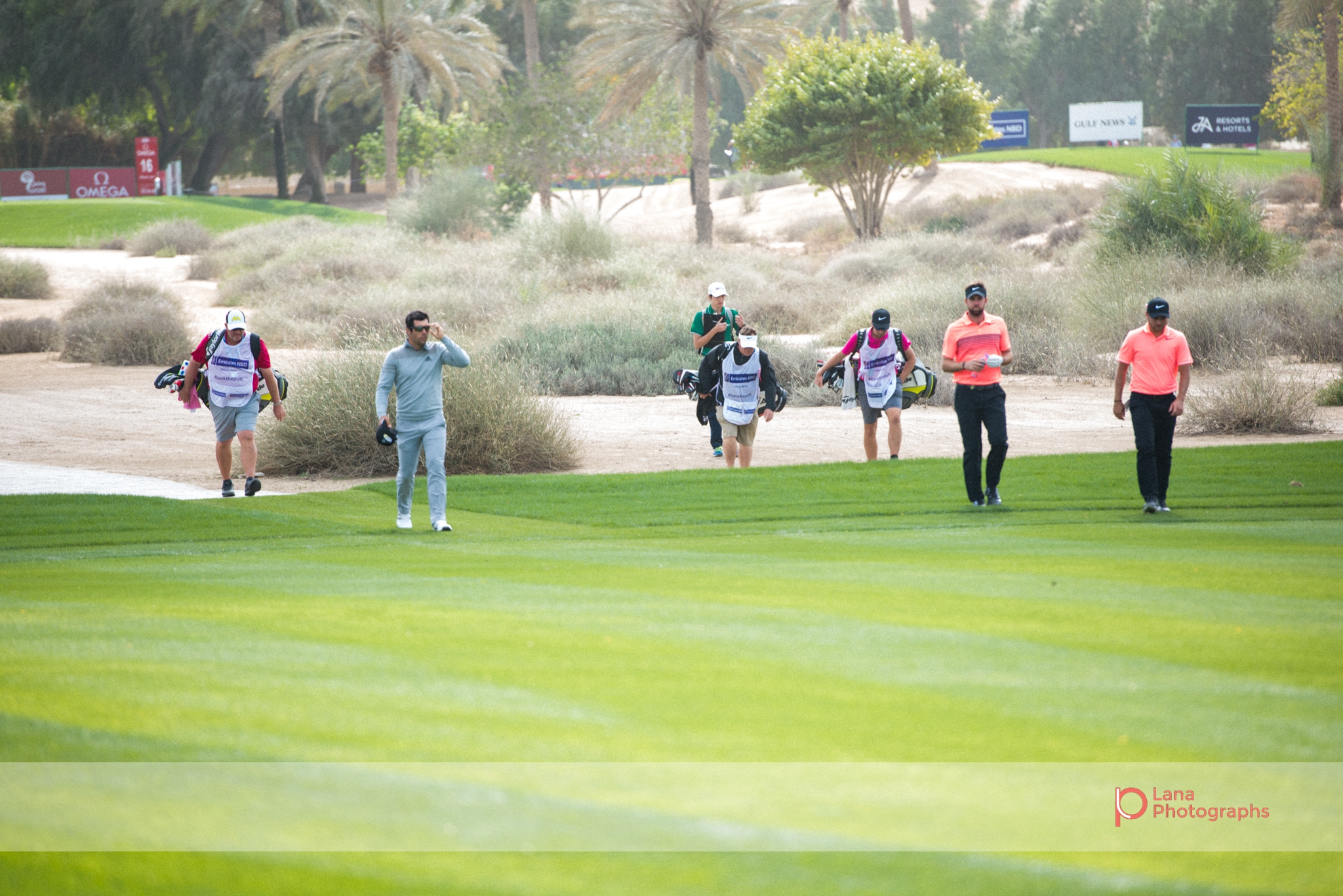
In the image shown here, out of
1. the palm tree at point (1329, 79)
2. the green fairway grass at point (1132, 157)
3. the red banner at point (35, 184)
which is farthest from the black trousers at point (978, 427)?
the red banner at point (35, 184)

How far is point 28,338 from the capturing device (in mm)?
32156

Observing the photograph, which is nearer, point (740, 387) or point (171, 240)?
point (740, 387)

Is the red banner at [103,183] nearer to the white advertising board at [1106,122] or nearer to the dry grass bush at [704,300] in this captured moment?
the dry grass bush at [704,300]

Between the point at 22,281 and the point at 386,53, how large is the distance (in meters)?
16.4

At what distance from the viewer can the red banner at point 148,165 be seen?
67625 mm

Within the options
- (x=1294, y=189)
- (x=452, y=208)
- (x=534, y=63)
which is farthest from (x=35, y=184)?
(x=1294, y=189)

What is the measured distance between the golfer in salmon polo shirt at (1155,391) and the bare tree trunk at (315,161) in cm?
6398

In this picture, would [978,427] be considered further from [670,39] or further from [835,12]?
[835,12]

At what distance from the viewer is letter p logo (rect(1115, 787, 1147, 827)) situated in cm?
352

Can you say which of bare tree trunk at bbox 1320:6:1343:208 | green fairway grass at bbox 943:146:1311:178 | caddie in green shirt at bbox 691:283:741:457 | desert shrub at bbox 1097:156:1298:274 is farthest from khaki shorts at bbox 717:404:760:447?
green fairway grass at bbox 943:146:1311:178

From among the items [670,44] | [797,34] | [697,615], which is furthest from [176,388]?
[797,34]

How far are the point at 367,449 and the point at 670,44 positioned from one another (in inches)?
1150

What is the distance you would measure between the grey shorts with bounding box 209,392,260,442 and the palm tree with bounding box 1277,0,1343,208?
3985 centimetres

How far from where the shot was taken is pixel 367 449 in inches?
690
